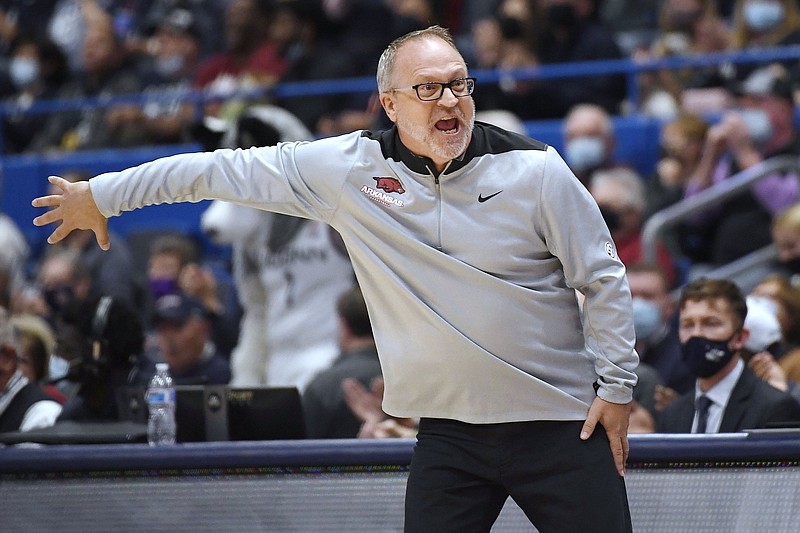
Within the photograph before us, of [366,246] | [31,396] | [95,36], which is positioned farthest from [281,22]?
[366,246]

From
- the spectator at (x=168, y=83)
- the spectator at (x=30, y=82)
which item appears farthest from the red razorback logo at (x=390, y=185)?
the spectator at (x=30, y=82)

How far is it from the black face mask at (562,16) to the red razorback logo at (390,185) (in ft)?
18.9

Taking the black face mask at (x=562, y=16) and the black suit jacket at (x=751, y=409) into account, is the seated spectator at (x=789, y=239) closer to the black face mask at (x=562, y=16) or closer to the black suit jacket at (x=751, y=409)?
the black suit jacket at (x=751, y=409)

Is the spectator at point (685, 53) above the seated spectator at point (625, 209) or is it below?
above

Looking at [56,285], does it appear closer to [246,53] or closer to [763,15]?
[246,53]

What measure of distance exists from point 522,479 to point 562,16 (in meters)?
6.14

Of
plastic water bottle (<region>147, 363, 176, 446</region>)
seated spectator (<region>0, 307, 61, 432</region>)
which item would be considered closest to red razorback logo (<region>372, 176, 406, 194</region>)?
plastic water bottle (<region>147, 363, 176, 446</region>)

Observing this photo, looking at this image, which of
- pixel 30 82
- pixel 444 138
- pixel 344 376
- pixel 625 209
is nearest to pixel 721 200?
pixel 625 209

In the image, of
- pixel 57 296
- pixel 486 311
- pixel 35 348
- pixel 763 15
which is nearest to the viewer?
pixel 486 311

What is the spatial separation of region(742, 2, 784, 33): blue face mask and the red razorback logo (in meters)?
5.71

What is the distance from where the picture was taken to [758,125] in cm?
750

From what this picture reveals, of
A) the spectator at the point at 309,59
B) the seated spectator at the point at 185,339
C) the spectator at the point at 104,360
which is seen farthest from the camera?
the spectator at the point at 309,59

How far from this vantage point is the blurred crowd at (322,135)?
523 cm

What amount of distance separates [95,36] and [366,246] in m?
8.18
